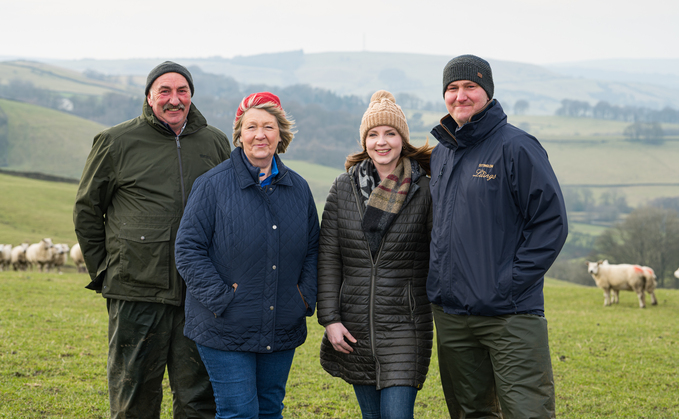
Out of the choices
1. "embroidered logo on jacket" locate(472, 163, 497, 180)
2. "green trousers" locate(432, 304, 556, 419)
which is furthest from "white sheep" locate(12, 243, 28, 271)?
"embroidered logo on jacket" locate(472, 163, 497, 180)

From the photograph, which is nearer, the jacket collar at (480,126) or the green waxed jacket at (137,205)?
the jacket collar at (480,126)

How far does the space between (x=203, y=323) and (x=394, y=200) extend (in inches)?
59.2

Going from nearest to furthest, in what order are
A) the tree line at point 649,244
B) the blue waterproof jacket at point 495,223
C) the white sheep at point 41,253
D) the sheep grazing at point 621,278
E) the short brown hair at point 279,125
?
the blue waterproof jacket at point 495,223
the short brown hair at point 279,125
the sheep grazing at point 621,278
the white sheep at point 41,253
the tree line at point 649,244

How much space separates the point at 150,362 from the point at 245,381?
1.09 m

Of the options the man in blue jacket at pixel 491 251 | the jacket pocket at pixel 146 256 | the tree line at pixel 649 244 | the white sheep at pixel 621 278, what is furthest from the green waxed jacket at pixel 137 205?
the tree line at pixel 649 244

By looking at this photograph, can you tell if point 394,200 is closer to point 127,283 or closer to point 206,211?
point 206,211

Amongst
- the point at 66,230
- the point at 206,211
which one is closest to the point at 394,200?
the point at 206,211

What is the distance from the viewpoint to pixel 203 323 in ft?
11.5

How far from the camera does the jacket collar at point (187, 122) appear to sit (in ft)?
13.6

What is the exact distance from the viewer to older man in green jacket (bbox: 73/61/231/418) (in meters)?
4.04

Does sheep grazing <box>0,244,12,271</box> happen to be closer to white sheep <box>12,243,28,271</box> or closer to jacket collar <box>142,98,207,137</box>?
white sheep <box>12,243,28,271</box>

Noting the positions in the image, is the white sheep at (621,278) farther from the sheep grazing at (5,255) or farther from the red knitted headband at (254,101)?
the sheep grazing at (5,255)

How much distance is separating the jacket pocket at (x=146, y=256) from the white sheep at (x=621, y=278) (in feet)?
53.1

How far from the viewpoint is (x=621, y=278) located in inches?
667
